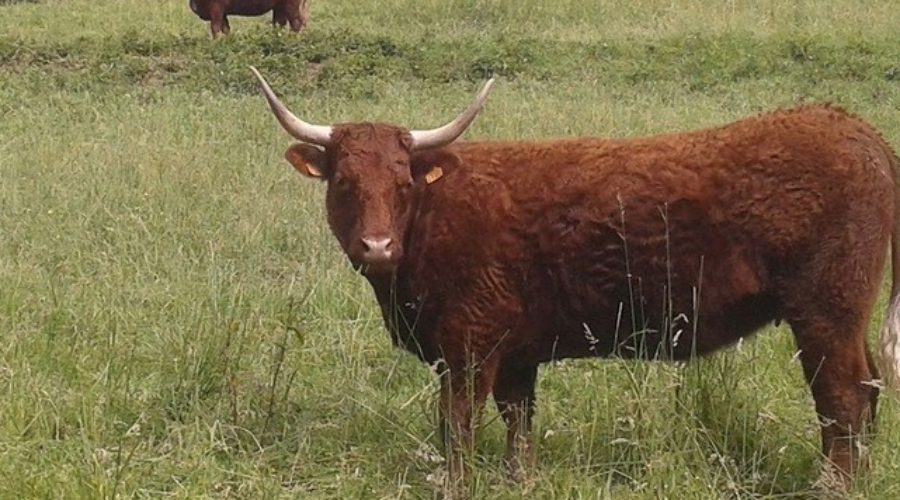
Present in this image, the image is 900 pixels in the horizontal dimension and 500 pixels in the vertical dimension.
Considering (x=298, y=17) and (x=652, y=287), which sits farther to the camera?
(x=298, y=17)

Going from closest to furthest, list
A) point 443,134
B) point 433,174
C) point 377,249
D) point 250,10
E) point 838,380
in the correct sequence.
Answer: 1. point 377,249
2. point 838,380
3. point 433,174
4. point 443,134
5. point 250,10

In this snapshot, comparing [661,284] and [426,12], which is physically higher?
[661,284]

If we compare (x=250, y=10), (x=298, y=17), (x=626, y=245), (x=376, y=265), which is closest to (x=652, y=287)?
(x=626, y=245)

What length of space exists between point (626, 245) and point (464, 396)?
779 mm

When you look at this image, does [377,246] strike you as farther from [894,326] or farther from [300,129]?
[894,326]

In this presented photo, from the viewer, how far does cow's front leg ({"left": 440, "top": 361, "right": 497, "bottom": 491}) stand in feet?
14.4

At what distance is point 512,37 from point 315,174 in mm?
11741

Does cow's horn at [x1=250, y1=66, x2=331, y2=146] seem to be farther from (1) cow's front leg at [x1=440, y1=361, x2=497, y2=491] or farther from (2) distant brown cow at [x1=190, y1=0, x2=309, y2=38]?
(2) distant brown cow at [x1=190, y1=0, x2=309, y2=38]

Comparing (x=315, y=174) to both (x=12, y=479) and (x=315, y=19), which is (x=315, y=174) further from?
(x=315, y=19)

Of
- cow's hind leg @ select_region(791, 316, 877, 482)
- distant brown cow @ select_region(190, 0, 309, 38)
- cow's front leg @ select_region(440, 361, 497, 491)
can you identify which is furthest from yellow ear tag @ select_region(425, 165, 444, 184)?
distant brown cow @ select_region(190, 0, 309, 38)

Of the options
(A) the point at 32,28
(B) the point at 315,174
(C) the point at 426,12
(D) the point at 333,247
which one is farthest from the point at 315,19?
(B) the point at 315,174

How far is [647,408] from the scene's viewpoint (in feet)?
14.2

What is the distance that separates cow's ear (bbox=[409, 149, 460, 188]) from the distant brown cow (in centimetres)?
1419

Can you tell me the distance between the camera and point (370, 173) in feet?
14.5
